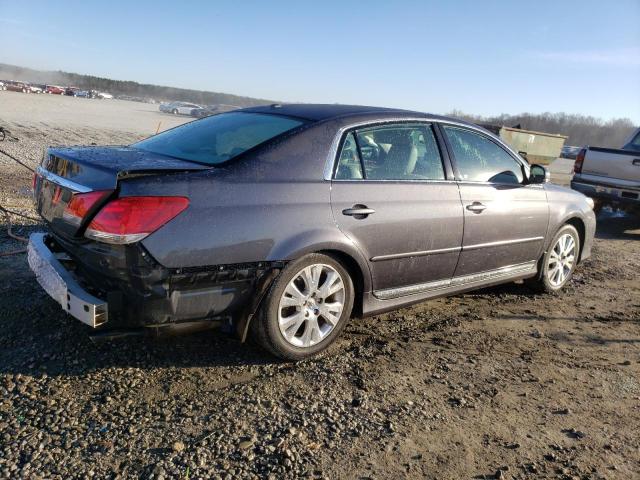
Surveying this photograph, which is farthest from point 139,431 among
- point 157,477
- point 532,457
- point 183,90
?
point 183,90

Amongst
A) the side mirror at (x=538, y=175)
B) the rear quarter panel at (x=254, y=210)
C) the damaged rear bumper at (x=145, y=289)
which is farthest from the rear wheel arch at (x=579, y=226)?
the damaged rear bumper at (x=145, y=289)

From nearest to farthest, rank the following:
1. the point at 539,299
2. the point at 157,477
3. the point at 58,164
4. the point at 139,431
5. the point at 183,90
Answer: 1. the point at 157,477
2. the point at 139,431
3. the point at 58,164
4. the point at 539,299
5. the point at 183,90

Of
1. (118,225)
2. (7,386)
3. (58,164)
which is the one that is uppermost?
(58,164)

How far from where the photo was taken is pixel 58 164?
323 centimetres

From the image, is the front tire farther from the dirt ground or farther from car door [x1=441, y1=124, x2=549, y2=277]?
car door [x1=441, y1=124, x2=549, y2=277]

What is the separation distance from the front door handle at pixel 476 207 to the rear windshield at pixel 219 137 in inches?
60.4

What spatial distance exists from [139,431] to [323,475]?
922 mm

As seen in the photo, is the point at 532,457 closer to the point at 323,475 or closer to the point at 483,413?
the point at 483,413

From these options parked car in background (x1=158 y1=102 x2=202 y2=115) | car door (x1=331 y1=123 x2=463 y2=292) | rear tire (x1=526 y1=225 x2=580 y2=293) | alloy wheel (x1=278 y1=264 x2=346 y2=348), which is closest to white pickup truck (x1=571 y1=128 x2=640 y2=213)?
rear tire (x1=526 y1=225 x2=580 y2=293)

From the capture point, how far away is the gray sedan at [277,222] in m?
2.79

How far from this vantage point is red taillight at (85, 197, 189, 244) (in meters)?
2.71

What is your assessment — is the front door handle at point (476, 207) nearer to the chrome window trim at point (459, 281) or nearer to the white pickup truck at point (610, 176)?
the chrome window trim at point (459, 281)

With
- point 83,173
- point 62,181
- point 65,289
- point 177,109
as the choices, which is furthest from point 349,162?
point 177,109

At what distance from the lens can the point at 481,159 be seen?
4488 mm
